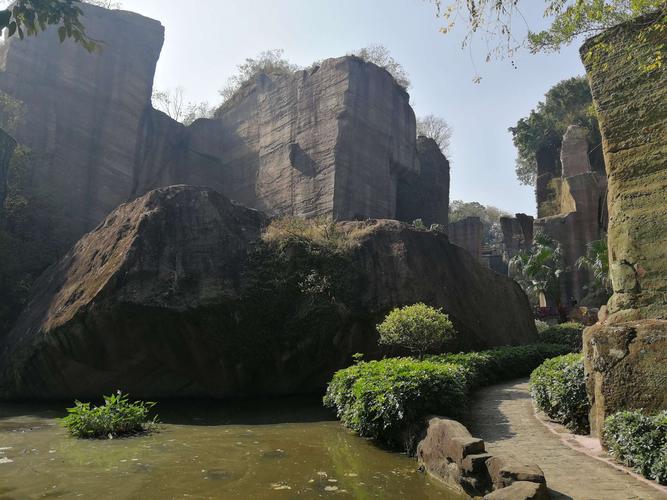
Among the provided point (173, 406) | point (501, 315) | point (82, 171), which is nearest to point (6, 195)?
point (82, 171)

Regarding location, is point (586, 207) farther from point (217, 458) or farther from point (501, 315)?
point (217, 458)

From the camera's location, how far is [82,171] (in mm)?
24469

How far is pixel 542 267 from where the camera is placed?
27547mm

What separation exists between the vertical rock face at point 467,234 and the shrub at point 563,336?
37.8 ft

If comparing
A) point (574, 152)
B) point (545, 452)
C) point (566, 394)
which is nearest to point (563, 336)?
point (566, 394)

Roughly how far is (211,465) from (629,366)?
14.7 ft

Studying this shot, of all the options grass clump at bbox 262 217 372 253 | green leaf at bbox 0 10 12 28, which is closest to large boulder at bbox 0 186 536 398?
grass clump at bbox 262 217 372 253

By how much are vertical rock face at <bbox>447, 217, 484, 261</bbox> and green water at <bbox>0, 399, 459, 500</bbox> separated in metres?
23.8

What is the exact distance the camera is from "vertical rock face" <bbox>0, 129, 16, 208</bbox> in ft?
63.1

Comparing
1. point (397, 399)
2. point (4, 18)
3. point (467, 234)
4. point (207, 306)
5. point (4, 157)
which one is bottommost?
point (397, 399)

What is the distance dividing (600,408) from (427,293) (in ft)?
28.0

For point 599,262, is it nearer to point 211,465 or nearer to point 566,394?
point 566,394

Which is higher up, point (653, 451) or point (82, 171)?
point (82, 171)

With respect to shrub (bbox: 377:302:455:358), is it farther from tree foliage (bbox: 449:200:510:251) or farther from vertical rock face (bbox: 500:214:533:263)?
tree foliage (bbox: 449:200:510:251)
